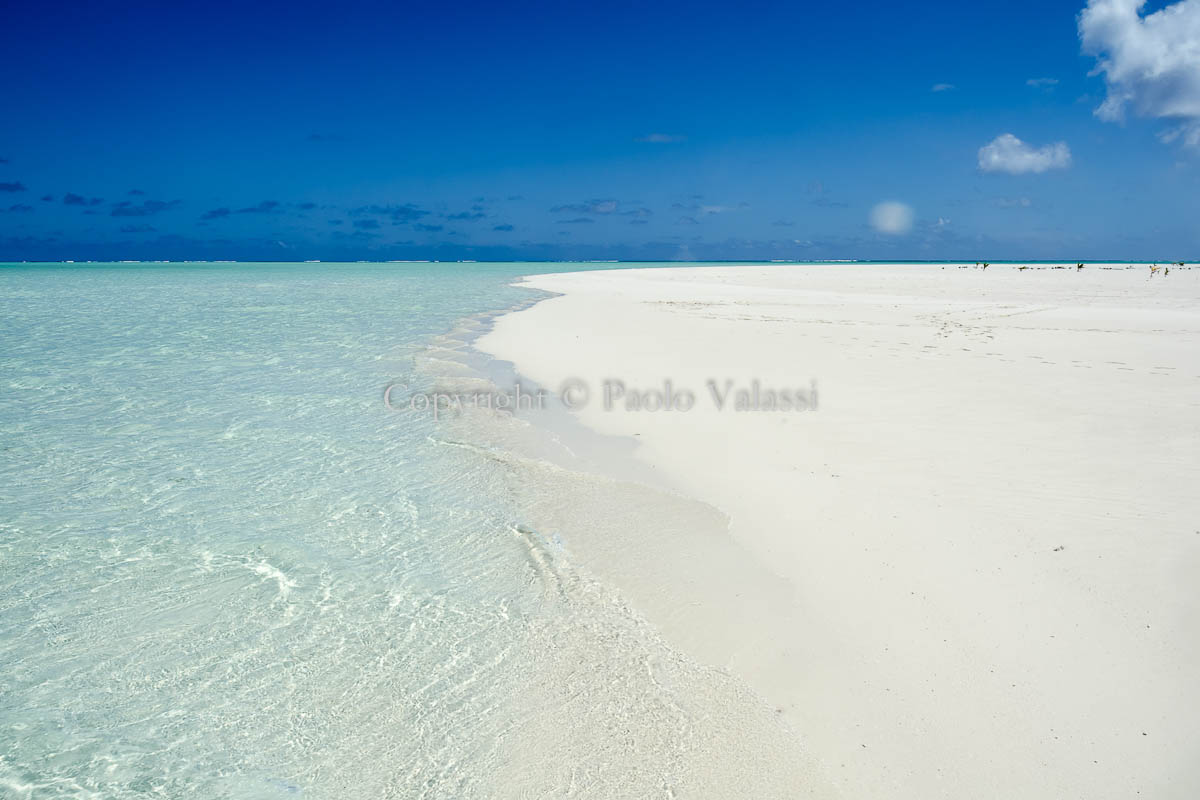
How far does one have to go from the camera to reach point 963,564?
436cm

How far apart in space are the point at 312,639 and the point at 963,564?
4256 mm

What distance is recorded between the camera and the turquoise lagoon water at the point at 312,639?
2809mm

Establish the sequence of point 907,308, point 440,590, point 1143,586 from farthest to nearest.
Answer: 1. point 907,308
2. point 440,590
3. point 1143,586

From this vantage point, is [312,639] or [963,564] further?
[963,564]

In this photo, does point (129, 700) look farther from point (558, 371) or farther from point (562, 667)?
point (558, 371)

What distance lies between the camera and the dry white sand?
288cm

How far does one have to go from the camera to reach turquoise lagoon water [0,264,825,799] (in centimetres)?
281

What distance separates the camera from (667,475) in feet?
20.9

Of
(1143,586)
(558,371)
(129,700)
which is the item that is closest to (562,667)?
(129,700)

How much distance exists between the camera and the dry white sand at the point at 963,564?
2.88 metres

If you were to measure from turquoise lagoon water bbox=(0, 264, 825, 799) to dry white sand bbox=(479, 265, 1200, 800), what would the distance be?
0.68 meters

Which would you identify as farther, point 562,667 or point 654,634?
point 654,634

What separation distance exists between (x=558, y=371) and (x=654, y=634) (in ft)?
27.3

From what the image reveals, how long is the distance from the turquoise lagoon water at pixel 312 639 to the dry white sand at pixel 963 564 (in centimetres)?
68
